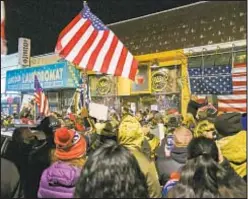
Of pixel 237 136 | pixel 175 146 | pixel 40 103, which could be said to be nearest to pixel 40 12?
pixel 40 103

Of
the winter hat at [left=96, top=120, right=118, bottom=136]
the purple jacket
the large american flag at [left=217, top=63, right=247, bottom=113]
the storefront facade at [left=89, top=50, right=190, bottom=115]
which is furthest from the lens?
the storefront facade at [left=89, top=50, right=190, bottom=115]

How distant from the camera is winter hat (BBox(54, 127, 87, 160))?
320 centimetres

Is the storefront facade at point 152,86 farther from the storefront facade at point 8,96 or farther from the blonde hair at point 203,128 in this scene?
the storefront facade at point 8,96

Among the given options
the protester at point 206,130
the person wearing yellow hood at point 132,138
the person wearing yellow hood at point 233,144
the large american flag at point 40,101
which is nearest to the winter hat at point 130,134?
the person wearing yellow hood at point 132,138

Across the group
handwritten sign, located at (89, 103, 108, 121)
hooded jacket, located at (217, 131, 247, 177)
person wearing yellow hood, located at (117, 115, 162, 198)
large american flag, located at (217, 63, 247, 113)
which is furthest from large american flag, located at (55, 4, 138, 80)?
large american flag, located at (217, 63, 247, 113)

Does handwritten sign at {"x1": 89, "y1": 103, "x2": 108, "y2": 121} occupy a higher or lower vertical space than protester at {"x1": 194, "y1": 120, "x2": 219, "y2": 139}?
higher

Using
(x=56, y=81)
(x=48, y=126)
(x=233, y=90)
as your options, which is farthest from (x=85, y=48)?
(x=233, y=90)

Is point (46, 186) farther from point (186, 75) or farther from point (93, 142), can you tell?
point (186, 75)

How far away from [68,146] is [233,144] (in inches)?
55.3

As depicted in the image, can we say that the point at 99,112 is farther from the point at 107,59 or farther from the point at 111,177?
the point at 111,177

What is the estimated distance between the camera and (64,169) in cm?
305

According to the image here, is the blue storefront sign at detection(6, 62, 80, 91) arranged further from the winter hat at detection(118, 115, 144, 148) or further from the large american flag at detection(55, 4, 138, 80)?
the winter hat at detection(118, 115, 144, 148)

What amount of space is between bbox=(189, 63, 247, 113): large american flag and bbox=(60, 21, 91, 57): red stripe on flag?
138 inches

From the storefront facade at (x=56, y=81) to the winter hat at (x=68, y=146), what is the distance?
8.96 ft
